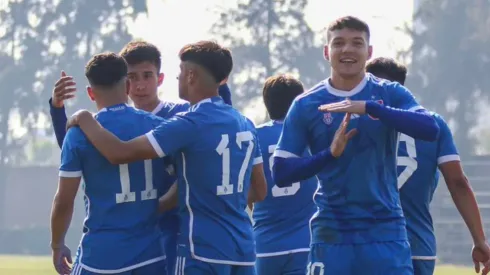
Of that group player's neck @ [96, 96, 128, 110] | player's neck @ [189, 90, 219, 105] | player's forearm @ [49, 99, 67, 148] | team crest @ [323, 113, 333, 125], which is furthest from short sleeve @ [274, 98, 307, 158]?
player's forearm @ [49, 99, 67, 148]

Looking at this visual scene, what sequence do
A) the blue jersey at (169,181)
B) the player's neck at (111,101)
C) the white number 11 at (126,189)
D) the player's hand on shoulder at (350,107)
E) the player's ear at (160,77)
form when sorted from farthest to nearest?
the player's ear at (160,77) → the blue jersey at (169,181) → the player's neck at (111,101) → the white number 11 at (126,189) → the player's hand on shoulder at (350,107)

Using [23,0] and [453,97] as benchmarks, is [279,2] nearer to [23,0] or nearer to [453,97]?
[453,97]

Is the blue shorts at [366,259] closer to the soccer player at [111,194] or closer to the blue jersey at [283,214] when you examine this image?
the soccer player at [111,194]

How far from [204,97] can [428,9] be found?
5720 cm

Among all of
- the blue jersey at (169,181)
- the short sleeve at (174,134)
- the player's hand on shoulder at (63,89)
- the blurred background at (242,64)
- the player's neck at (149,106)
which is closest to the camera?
the short sleeve at (174,134)

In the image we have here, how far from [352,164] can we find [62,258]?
1778 mm

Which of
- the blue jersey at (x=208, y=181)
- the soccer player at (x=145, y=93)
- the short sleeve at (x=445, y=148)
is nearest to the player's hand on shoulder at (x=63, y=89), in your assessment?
the soccer player at (x=145, y=93)

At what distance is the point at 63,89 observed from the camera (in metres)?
7.93

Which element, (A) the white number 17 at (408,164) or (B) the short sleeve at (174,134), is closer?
(B) the short sleeve at (174,134)

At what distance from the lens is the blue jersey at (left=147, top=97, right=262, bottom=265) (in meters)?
7.31

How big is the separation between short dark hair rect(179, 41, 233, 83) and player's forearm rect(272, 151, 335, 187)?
671 millimetres

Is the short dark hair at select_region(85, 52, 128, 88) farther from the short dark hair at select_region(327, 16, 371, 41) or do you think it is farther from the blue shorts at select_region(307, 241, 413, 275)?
the blue shorts at select_region(307, 241, 413, 275)

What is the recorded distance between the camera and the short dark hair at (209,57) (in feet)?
24.6

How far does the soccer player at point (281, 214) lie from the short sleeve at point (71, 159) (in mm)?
2251
